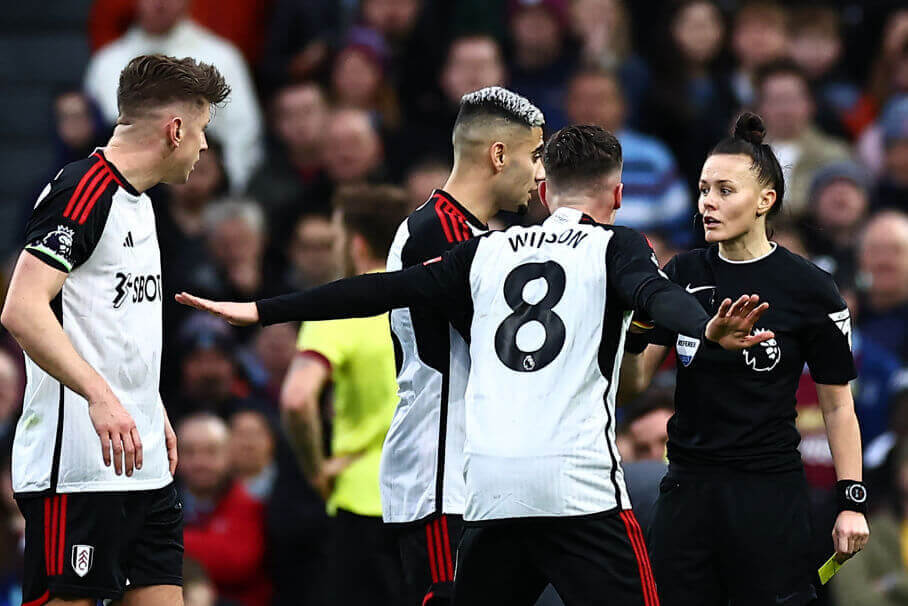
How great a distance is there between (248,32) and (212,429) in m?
4.34

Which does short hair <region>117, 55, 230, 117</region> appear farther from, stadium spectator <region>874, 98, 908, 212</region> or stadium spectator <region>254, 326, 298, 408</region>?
stadium spectator <region>874, 98, 908, 212</region>

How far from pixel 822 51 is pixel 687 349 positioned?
6921mm

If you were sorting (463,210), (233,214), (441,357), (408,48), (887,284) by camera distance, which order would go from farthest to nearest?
(408,48), (233,214), (887,284), (463,210), (441,357)

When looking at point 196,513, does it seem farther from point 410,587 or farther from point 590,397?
point 590,397

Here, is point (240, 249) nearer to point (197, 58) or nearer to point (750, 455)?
point (197, 58)

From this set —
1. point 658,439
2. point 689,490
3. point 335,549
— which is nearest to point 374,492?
point 335,549

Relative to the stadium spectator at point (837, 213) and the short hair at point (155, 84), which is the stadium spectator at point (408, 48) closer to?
the stadium spectator at point (837, 213)

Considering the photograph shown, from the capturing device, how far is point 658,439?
6949mm

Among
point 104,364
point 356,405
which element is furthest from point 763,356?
point 356,405

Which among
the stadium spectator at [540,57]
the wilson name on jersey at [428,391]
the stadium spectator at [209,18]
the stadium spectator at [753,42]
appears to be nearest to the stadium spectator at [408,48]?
the stadium spectator at [540,57]

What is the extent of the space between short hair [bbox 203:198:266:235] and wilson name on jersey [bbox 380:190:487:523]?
5434 mm

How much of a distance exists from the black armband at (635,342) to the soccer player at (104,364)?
5.23ft

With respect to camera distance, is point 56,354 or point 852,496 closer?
point 56,354

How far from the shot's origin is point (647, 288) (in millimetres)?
4684
